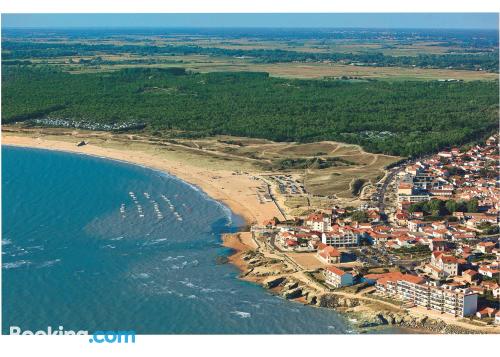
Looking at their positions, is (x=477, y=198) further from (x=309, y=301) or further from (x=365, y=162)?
(x=309, y=301)

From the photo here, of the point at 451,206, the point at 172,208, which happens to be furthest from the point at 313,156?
the point at 172,208

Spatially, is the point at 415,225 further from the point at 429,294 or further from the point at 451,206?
the point at 429,294

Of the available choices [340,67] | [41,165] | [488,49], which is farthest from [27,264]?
[488,49]

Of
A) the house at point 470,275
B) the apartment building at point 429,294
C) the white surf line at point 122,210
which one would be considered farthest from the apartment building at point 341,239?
the white surf line at point 122,210

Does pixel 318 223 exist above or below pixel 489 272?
above

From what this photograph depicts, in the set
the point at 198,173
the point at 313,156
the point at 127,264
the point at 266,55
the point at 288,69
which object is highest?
the point at 266,55

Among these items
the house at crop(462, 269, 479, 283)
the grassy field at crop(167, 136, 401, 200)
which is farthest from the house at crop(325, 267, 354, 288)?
the grassy field at crop(167, 136, 401, 200)
